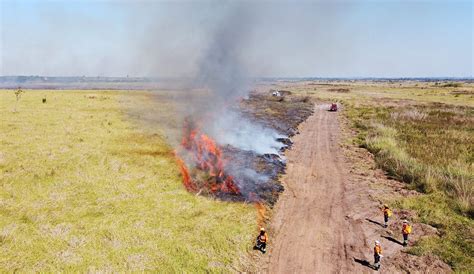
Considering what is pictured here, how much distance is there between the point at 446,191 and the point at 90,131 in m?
43.5

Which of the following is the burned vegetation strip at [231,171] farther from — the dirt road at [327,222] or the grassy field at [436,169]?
the grassy field at [436,169]

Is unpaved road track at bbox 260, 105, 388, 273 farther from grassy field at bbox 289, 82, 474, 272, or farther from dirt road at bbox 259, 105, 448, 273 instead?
grassy field at bbox 289, 82, 474, 272

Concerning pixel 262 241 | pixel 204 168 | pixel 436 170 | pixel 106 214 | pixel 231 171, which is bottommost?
pixel 262 241

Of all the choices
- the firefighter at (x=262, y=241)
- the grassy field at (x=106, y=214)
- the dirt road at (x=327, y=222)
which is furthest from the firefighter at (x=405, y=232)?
the grassy field at (x=106, y=214)

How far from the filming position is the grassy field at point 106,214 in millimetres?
18984

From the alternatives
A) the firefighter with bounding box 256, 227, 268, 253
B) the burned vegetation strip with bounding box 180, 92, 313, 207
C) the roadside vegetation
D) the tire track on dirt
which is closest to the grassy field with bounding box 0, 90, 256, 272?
the firefighter with bounding box 256, 227, 268, 253

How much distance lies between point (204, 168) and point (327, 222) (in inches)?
515

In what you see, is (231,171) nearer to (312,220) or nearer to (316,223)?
(312,220)

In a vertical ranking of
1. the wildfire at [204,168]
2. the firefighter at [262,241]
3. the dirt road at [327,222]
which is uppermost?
the wildfire at [204,168]

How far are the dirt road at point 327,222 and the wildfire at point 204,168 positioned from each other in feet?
17.0

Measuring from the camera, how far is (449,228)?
2416 cm

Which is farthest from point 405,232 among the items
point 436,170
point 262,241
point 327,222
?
point 436,170

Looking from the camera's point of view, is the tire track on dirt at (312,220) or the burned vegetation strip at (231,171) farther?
the burned vegetation strip at (231,171)

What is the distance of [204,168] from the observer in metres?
33.2
